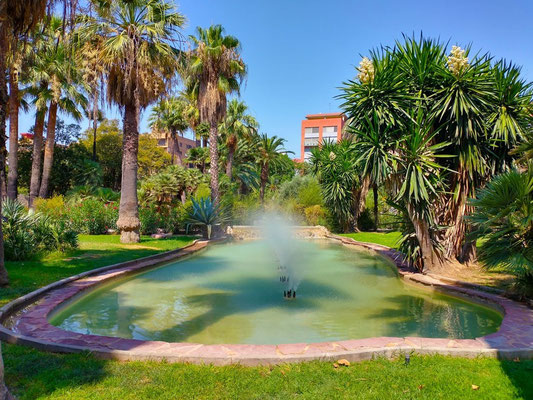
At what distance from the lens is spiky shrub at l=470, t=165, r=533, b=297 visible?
6.34 meters

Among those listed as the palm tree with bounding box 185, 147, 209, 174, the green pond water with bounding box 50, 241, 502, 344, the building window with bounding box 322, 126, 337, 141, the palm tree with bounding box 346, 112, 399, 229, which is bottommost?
the green pond water with bounding box 50, 241, 502, 344

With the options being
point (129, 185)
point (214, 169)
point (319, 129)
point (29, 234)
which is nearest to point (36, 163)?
point (214, 169)

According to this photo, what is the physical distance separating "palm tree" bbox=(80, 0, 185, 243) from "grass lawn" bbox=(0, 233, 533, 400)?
488 inches

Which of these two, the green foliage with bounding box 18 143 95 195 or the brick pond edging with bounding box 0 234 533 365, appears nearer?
the brick pond edging with bounding box 0 234 533 365

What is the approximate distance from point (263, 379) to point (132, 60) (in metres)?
14.0

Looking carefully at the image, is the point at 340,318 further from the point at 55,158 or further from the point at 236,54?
the point at 55,158

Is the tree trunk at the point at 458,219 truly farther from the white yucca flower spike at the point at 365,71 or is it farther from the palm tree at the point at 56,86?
the palm tree at the point at 56,86

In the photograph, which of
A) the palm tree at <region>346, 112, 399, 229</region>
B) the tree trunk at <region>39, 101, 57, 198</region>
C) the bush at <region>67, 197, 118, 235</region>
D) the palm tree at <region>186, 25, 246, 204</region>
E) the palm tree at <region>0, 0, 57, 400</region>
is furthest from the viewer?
the tree trunk at <region>39, 101, 57, 198</region>

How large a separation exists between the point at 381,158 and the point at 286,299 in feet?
13.3

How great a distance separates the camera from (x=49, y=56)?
2347 cm

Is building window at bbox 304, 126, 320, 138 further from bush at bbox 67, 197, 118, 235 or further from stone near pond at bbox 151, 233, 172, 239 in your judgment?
bush at bbox 67, 197, 118, 235

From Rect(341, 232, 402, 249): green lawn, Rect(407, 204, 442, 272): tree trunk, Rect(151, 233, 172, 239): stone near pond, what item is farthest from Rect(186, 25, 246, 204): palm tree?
Rect(407, 204, 442, 272): tree trunk

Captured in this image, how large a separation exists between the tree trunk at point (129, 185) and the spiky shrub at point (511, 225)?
42.9 ft

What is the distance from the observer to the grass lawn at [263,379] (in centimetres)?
343
